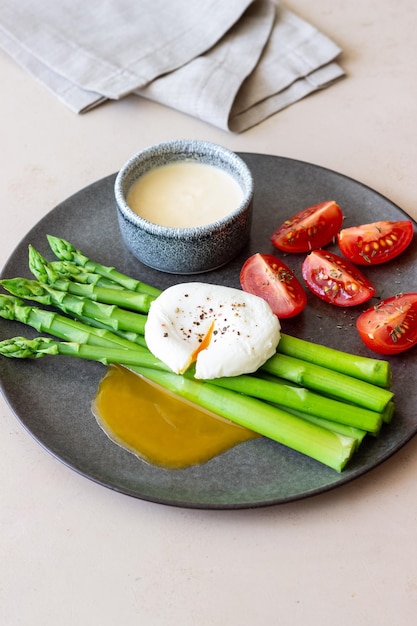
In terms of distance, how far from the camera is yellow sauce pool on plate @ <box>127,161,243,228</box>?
2.67 meters

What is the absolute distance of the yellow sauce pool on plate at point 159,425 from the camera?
2.15 m

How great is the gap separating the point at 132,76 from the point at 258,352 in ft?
5.93

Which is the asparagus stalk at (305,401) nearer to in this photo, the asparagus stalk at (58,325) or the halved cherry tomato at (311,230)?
the asparagus stalk at (58,325)

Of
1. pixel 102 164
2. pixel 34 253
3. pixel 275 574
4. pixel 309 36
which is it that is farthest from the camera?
pixel 309 36

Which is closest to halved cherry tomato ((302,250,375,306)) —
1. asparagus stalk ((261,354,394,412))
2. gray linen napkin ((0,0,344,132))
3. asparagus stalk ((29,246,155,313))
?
asparagus stalk ((261,354,394,412))

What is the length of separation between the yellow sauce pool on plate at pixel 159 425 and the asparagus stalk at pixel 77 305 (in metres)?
0.17

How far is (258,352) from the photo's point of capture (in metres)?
2.19

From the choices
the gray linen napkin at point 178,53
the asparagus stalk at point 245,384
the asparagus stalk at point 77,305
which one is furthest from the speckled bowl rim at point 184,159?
the gray linen napkin at point 178,53

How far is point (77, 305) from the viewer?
243 centimetres

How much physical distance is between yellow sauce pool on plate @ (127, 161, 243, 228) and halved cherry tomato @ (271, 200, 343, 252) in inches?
8.0

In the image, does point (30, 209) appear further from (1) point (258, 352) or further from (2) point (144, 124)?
(1) point (258, 352)

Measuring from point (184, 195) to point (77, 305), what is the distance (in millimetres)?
612

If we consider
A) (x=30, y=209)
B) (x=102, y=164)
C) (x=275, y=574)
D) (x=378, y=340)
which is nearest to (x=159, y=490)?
(x=275, y=574)

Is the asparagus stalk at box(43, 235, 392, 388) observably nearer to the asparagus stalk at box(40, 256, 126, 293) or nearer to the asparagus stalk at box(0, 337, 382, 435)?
the asparagus stalk at box(0, 337, 382, 435)
